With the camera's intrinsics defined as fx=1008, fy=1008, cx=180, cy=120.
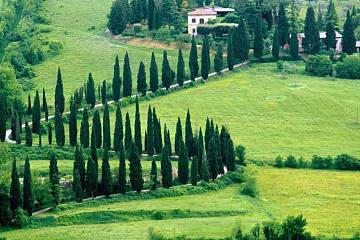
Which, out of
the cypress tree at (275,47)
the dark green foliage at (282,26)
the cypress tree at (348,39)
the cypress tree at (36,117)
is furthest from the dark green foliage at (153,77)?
the cypress tree at (348,39)

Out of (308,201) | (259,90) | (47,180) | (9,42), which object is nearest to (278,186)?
(308,201)

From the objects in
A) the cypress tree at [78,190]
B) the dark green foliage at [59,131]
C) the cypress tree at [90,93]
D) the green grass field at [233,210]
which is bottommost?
the green grass field at [233,210]

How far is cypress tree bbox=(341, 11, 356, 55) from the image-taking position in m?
149

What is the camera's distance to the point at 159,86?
139 metres

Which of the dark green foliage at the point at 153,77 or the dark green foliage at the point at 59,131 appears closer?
the dark green foliage at the point at 59,131

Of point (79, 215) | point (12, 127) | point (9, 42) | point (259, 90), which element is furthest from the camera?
point (9, 42)

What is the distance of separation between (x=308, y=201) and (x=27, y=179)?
27.6 metres

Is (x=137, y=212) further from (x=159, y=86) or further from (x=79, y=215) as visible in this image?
(x=159, y=86)

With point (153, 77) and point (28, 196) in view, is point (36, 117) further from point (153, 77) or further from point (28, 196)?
point (28, 196)

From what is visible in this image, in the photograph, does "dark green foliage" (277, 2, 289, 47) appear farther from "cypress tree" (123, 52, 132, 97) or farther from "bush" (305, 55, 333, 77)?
"cypress tree" (123, 52, 132, 97)

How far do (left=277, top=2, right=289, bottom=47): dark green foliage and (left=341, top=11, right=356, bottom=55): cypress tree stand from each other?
8.46 metres

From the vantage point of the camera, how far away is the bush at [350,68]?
465 ft

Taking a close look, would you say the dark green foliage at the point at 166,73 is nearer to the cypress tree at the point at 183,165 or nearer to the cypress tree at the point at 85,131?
the cypress tree at the point at 85,131

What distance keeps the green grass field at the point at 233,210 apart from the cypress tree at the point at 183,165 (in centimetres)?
366
